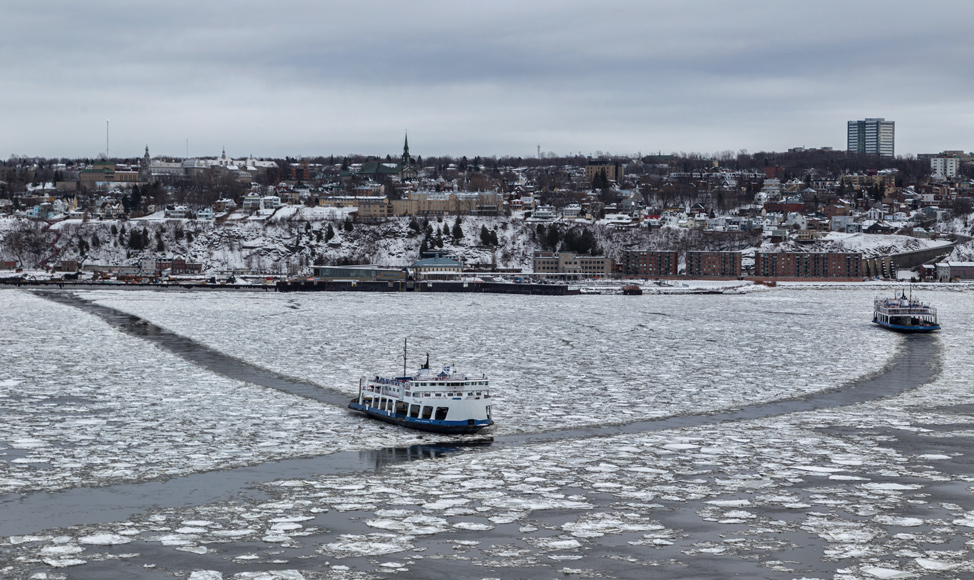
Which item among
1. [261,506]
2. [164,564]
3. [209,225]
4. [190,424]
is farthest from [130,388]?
[209,225]

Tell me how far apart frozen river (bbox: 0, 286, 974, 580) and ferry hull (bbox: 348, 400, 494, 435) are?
547 mm

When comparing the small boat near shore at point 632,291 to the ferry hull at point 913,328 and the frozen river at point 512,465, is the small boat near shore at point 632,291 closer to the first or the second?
the ferry hull at point 913,328

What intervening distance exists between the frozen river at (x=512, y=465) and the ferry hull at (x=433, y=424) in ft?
1.79

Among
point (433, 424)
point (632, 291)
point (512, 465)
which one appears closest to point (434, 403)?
point (433, 424)

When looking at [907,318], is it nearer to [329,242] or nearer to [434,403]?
[434,403]

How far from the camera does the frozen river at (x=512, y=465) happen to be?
670 inches

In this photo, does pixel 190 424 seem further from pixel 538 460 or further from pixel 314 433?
pixel 538 460

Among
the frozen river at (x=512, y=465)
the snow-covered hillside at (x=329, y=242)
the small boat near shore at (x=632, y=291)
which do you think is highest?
the snow-covered hillside at (x=329, y=242)

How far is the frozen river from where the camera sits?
55.8ft

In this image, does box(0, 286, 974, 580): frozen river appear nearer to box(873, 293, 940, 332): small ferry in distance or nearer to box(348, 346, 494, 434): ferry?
box(348, 346, 494, 434): ferry

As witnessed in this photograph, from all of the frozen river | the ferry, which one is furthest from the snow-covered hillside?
the ferry

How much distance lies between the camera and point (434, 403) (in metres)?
28.5

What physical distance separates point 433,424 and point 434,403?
0.58m

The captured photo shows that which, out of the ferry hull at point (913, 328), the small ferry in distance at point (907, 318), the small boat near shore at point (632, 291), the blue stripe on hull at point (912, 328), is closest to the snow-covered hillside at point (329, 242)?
the small boat near shore at point (632, 291)
